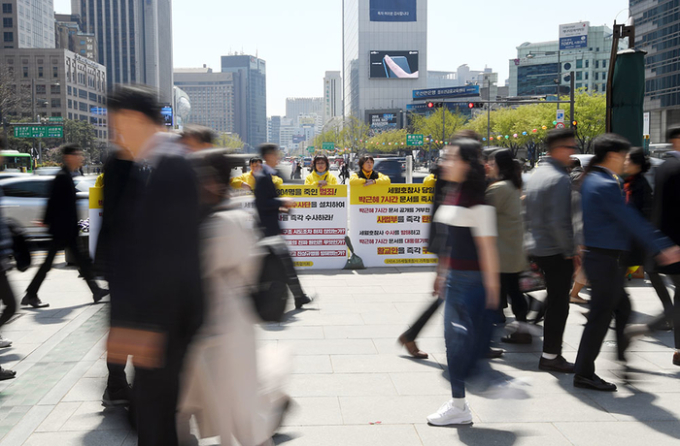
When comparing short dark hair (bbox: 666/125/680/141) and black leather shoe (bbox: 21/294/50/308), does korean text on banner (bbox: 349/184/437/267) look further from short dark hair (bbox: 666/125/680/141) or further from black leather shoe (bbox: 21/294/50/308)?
short dark hair (bbox: 666/125/680/141)

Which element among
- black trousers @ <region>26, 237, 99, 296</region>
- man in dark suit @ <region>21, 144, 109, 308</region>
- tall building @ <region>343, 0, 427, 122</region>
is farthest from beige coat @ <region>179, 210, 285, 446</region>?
tall building @ <region>343, 0, 427, 122</region>

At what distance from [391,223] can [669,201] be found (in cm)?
578

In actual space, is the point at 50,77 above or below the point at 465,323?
above

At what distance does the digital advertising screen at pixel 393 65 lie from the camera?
126 meters

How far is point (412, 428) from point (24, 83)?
4656 inches

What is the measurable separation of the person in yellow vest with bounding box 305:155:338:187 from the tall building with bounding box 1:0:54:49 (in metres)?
116

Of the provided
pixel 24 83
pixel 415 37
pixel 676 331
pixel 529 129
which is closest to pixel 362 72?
pixel 415 37

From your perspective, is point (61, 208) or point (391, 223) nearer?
point (61, 208)

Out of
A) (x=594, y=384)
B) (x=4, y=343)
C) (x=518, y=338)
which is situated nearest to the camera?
(x=594, y=384)

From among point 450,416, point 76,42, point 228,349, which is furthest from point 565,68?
point 228,349

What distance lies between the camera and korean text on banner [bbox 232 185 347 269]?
1029cm

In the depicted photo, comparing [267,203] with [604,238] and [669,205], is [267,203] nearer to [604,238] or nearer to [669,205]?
[604,238]

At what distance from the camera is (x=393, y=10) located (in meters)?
126

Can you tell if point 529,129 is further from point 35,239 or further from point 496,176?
point 496,176
